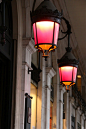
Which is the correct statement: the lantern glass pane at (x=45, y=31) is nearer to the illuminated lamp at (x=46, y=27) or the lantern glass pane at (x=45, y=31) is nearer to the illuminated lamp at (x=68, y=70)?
the illuminated lamp at (x=46, y=27)

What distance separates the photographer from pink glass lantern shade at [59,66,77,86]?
897 centimetres

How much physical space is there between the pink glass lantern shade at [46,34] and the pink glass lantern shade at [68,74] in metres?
→ 3.12

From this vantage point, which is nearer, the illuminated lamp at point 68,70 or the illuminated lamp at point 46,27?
the illuminated lamp at point 46,27

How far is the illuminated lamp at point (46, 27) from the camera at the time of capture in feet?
18.9

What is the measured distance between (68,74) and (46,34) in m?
3.39

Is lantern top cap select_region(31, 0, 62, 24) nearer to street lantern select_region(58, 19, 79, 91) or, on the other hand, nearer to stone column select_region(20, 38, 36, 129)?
street lantern select_region(58, 19, 79, 91)

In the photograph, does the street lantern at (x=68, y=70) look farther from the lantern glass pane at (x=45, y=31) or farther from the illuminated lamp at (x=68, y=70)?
the lantern glass pane at (x=45, y=31)

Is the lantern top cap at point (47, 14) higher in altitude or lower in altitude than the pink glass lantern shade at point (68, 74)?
higher

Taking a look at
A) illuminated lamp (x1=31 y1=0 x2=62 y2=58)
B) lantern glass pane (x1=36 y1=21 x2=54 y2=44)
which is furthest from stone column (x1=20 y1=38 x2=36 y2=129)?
lantern glass pane (x1=36 y1=21 x2=54 y2=44)

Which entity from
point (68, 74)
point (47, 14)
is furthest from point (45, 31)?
point (68, 74)

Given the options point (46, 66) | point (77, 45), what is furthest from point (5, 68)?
point (77, 45)

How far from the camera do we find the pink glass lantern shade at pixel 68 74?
897 cm

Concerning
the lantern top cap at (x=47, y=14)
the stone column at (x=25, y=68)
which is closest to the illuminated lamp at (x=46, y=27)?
the lantern top cap at (x=47, y=14)

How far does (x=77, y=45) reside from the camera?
24.1 metres
